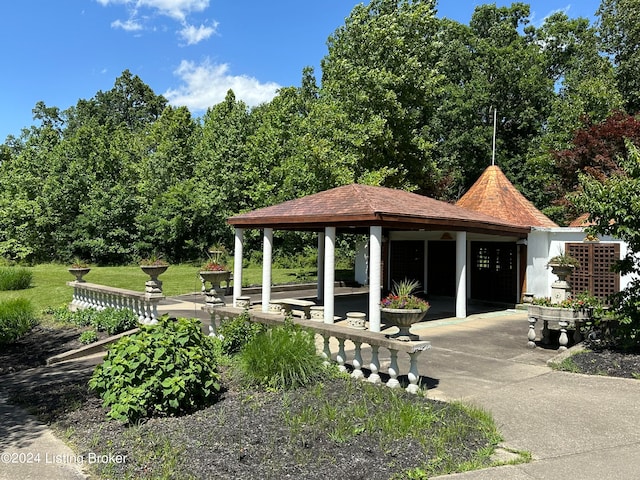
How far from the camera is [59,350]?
930 cm

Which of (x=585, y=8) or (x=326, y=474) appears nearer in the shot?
(x=326, y=474)

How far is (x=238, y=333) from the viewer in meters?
7.09

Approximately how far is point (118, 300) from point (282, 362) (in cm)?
785

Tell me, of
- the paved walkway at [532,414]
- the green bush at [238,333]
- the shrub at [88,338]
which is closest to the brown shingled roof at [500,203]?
the paved walkway at [532,414]

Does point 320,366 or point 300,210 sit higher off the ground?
point 300,210

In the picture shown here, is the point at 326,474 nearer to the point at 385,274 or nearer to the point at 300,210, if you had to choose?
the point at 300,210

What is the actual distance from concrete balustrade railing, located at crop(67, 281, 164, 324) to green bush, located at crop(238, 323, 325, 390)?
530 centimetres

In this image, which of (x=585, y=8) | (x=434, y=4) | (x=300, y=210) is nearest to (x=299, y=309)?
(x=300, y=210)

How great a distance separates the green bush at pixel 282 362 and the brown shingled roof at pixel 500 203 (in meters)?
12.5

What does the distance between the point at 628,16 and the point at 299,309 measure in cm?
3052

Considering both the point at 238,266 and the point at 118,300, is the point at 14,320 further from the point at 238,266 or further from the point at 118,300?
the point at 238,266

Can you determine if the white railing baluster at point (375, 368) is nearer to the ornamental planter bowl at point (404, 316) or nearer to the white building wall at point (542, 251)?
the ornamental planter bowl at point (404, 316)

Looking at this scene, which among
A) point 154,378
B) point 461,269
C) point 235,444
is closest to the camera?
point 235,444

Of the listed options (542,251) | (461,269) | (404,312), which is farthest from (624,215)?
(542,251)
